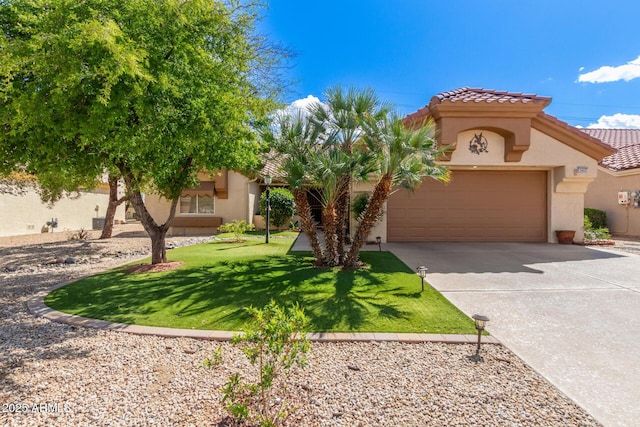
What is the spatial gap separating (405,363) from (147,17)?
7.27m

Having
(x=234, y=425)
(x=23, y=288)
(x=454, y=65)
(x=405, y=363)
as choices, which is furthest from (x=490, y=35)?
(x=23, y=288)

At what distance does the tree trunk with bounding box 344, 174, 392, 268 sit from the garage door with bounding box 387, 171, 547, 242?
239 inches

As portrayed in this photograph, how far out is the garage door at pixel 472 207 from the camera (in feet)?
48.5

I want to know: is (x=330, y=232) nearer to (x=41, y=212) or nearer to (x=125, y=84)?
(x=125, y=84)

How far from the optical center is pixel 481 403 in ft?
10.5

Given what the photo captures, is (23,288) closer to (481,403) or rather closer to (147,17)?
(147,17)

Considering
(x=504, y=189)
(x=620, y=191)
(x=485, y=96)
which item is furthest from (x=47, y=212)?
(x=620, y=191)

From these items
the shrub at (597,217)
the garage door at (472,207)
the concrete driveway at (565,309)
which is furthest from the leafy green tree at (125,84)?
the shrub at (597,217)

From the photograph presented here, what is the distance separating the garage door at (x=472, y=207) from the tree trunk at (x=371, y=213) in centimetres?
606

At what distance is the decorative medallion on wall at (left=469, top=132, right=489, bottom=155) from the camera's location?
13562 mm

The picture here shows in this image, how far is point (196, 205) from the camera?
824 inches

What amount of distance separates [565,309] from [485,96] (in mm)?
9767

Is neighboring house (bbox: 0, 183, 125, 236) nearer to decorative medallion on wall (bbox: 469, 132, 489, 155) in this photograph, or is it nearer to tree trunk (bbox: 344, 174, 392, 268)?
tree trunk (bbox: 344, 174, 392, 268)

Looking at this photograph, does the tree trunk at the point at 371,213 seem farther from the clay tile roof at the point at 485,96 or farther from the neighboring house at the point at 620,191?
the neighboring house at the point at 620,191
